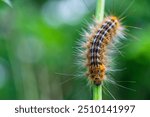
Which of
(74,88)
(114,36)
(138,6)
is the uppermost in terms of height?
(138,6)

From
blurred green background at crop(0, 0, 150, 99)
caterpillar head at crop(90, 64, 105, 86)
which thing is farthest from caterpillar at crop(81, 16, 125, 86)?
blurred green background at crop(0, 0, 150, 99)

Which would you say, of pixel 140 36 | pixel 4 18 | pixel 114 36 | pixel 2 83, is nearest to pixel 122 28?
pixel 114 36

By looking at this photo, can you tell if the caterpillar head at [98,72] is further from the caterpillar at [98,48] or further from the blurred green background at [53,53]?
the blurred green background at [53,53]

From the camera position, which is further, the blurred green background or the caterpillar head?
the blurred green background

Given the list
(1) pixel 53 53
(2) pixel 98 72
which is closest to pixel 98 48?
(2) pixel 98 72

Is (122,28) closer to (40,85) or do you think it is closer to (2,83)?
(40,85)

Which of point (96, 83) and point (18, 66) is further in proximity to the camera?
point (18, 66)

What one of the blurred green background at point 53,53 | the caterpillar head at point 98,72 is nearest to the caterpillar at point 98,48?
the caterpillar head at point 98,72

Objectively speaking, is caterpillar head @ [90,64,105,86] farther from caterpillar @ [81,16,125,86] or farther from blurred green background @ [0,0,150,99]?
blurred green background @ [0,0,150,99]
